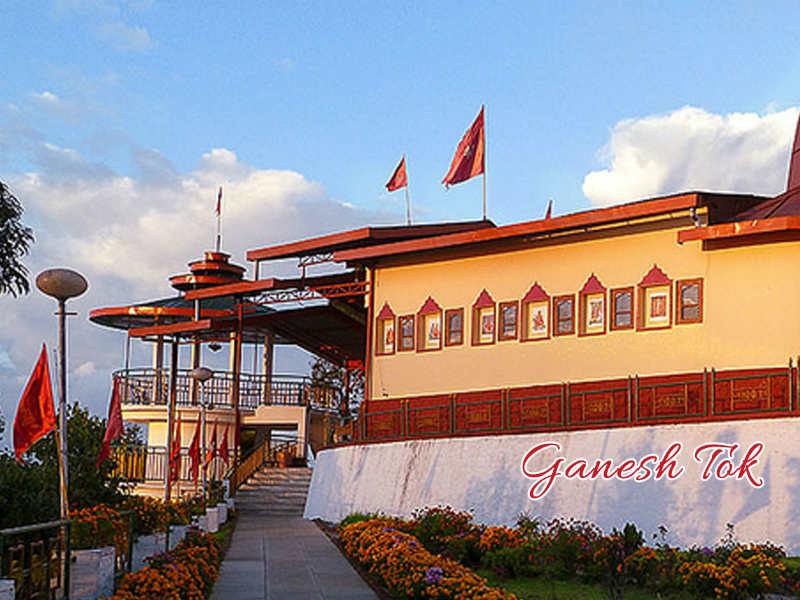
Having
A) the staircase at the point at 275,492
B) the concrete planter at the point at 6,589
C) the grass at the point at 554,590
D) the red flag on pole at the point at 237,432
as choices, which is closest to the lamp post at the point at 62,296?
the concrete planter at the point at 6,589

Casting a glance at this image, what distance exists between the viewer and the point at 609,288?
987 inches

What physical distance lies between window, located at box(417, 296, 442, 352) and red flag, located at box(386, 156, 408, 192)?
4479 mm

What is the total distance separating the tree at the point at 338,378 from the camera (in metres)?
44.3

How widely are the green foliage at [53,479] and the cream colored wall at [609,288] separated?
1062cm

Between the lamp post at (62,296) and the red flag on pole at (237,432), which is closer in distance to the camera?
the lamp post at (62,296)

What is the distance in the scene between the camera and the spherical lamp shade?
39.2ft

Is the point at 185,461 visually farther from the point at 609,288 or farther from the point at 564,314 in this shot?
the point at 609,288

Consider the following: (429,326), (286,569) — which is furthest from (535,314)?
(286,569)

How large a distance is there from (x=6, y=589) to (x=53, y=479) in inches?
290

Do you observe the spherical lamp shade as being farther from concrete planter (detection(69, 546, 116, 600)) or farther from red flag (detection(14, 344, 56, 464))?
concrete planter (detection(69, 546, 116, 600))

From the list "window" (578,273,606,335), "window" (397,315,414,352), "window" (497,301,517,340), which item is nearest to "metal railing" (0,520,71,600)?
"window" (578,273,606,335)

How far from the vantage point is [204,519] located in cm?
2317

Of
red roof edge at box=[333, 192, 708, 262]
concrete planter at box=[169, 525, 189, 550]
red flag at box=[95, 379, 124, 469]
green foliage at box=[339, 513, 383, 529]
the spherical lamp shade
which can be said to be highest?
red roof edge at box=[333, 192, 708, 262]

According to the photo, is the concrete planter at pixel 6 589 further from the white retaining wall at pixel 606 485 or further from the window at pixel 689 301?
the window at pixel 689 301
